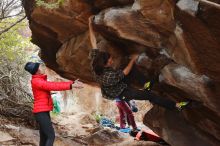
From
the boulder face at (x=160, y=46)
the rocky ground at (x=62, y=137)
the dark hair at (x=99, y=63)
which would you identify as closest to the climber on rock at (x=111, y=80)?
the dark hair at (x=99, y=63)

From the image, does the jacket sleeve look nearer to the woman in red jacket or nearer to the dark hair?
the woman in red jacket

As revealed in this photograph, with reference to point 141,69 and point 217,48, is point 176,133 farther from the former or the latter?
point 217,48

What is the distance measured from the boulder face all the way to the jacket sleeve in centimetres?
145

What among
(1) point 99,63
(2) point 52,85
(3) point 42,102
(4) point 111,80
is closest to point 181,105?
(4) point 111,80

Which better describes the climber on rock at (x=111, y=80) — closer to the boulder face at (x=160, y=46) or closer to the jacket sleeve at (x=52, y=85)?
the boulder face at (x=160, y=46)

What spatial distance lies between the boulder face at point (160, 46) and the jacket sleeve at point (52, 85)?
4.77 feet

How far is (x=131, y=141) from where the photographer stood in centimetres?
1051

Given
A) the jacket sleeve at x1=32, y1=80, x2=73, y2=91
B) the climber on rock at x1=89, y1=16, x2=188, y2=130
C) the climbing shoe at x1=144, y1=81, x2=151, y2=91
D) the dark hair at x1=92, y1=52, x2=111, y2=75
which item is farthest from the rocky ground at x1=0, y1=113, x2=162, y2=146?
the dark hair at x1=92, y1=52, x2=111, y2=75

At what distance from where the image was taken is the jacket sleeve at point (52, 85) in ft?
22.9

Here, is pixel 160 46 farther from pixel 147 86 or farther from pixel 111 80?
pixel 147 86

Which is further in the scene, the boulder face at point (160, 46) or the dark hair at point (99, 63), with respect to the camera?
the dark hair at point (99, 63)

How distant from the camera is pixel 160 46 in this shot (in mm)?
7312

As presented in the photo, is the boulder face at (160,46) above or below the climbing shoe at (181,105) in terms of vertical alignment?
above

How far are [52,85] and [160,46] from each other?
2103 mm
